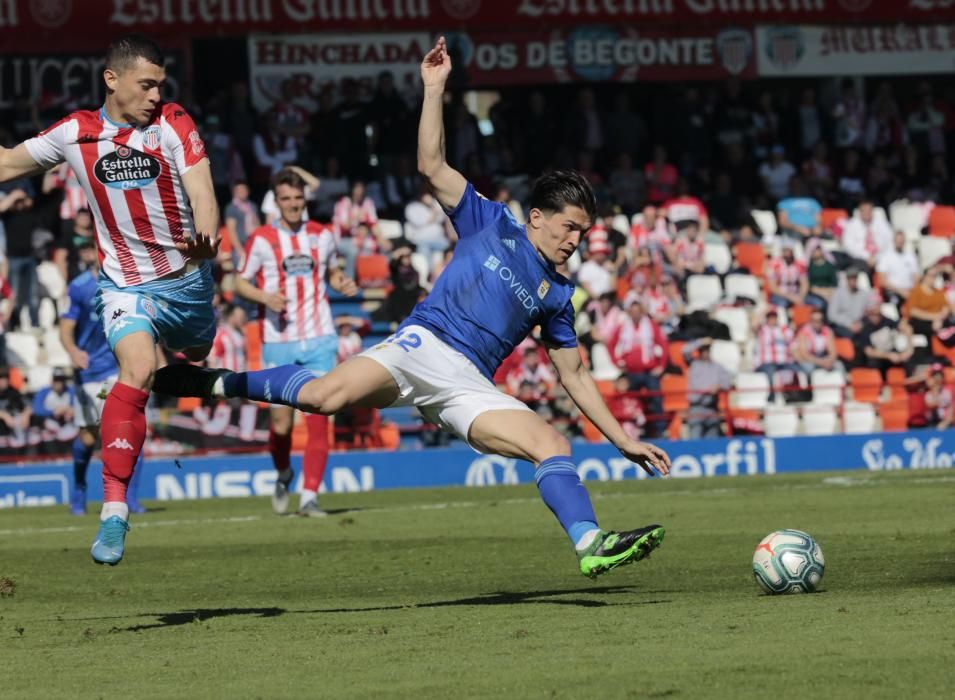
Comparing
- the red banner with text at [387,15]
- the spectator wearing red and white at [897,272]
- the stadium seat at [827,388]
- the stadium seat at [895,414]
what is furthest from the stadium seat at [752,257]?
the stadium seat at [895,414]

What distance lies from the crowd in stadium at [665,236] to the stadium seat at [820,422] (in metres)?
0.03

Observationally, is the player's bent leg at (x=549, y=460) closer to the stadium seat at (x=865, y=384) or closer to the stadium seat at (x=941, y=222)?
the stadium seat at (x=865, y=384)

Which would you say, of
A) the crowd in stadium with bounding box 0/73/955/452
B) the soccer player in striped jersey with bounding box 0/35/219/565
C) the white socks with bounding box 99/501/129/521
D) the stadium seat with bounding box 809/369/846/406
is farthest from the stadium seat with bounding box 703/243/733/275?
the white socks with bounding box 99/501/129/521

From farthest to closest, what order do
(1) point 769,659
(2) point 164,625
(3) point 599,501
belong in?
1. (3) point 599,501
2. (2) point 164,625
3. (1) point 769,659

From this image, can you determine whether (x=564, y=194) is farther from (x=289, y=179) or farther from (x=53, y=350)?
(x=53, y=350)

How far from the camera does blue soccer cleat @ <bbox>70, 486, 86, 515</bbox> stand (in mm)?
15859

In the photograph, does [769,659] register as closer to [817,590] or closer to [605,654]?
[605,654]

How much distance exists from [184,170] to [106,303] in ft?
2.68

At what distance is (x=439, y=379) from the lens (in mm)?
7980

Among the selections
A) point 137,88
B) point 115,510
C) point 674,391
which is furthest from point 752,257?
point 115,510

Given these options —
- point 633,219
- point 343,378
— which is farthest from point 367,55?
point 343,378

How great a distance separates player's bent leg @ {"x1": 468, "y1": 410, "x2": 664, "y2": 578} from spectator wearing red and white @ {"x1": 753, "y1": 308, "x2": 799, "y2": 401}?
14707 millimetres

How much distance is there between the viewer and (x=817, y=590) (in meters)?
8.14

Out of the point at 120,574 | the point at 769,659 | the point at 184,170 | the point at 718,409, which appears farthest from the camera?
the point at 718,409
